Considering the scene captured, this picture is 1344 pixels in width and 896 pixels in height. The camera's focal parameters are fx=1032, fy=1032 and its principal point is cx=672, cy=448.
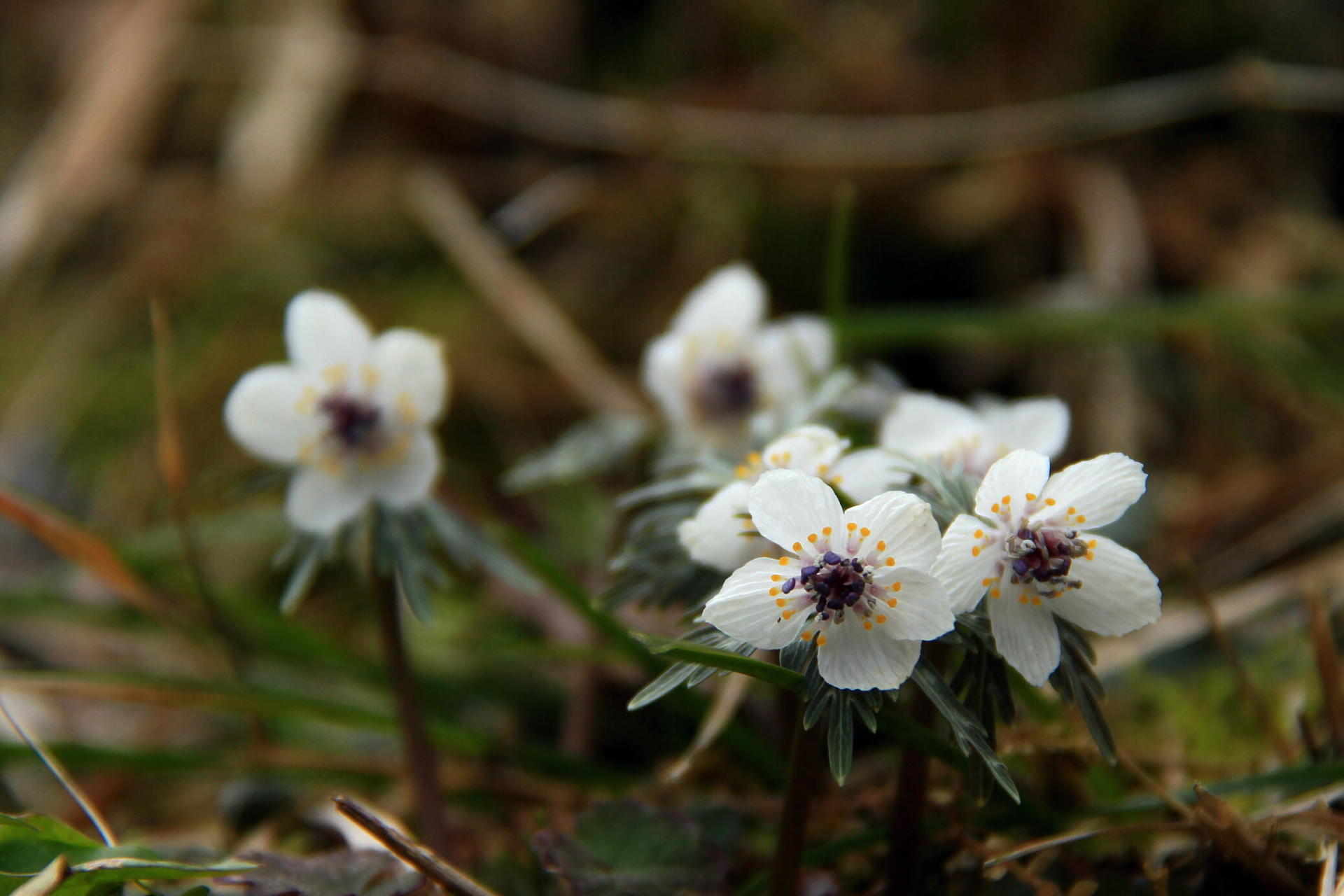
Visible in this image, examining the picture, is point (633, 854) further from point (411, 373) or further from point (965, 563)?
point (411, 373)

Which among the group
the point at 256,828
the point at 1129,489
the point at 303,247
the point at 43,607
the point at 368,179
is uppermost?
the point at 368,179

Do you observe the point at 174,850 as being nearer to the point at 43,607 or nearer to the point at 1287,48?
the point at 43,607

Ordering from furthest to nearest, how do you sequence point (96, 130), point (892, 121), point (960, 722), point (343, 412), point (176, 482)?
point (96, 130)
point (892, 121)
point (176, 482)
point (343, 412)
point (960, 722)

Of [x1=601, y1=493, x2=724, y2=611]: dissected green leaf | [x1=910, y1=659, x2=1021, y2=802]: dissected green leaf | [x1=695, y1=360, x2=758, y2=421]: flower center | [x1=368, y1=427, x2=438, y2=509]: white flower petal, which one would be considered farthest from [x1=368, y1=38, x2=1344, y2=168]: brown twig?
[x1=910, y1=659, x2=1021, y2=802]: dissected green leaf

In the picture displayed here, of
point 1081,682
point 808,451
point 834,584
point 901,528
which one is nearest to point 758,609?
point 834,584

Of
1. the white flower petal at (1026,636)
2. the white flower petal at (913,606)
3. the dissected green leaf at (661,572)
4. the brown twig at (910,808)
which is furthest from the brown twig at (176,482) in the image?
the white flower petal at (1026,636)

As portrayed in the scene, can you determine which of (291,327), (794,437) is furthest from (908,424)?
(291,327)

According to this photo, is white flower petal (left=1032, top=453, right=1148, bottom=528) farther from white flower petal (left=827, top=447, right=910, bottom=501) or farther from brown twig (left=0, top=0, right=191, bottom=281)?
brown twig (left=0, top=0, right=191, bottom=281)

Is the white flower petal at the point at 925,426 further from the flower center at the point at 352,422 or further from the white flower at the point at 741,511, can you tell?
the flower center at the point at 352,422
